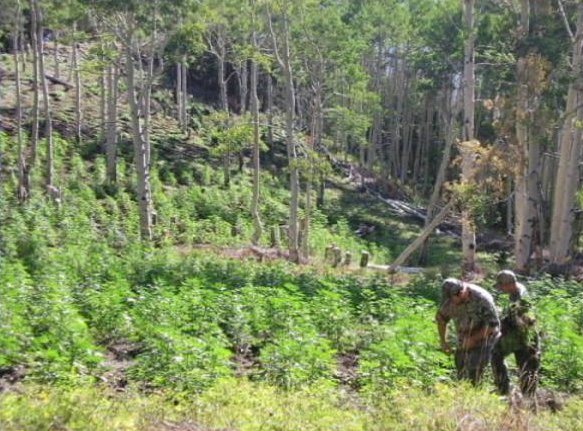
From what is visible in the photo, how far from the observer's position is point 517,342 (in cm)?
771

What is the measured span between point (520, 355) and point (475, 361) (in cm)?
65

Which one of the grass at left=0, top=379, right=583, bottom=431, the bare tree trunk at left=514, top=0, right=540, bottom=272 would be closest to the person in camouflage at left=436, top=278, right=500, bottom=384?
the grass at left=0, top=379, right=583, bottom=431

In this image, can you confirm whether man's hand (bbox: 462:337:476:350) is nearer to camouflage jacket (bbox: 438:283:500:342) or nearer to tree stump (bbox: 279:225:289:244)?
camouflage jacket (bbox: 438:283:500:342)

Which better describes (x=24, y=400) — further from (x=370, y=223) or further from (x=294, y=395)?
(x=370, y=223)

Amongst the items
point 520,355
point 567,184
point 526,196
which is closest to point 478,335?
point 520,355

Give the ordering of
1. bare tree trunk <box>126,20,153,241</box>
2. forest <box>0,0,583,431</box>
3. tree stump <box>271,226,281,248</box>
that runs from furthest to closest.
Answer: tree stump <box>271,226,281,248</box> < bare tree trunk <box>126,20,153,241</box> < forest <box>0,0,583,431</box>

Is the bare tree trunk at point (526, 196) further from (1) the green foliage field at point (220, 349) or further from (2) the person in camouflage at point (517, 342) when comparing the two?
(2) the person in camouflage at point (517, 342)

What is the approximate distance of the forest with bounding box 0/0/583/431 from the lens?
22.1ft

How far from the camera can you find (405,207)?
38312 millimetres

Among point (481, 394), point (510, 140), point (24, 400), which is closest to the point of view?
point (24, 400)

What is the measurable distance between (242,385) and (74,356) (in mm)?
1819

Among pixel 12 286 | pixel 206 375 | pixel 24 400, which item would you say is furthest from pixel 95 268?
pixel 24 400

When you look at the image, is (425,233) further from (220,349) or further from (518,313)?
(220,349)

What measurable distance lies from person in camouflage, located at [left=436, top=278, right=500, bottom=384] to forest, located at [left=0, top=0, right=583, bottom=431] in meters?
0.39
